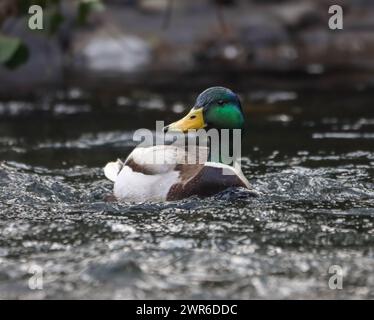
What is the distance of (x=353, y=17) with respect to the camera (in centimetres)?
1634

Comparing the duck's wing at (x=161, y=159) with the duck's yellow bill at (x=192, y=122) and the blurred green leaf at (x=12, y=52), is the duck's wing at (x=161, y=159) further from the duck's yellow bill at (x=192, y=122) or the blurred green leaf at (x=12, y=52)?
the blurred green leaf at (x=12, y=52)

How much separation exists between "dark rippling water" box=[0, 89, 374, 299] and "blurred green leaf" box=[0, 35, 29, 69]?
0.72 metres

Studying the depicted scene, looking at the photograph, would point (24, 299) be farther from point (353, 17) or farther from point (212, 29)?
point (353, 17)

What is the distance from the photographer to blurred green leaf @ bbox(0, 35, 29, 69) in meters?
7.60

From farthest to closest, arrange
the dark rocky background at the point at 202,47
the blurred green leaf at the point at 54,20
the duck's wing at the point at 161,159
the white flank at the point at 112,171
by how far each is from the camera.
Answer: the dark rocky background at the point at 202,47
the blurred green leaf at the point at 54,20
the white flank at the point at 112,171
the duck's wing at the point at 161,159

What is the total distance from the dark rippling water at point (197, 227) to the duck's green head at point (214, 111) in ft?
1.48

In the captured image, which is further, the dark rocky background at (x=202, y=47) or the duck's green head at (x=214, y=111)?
the dark rocky background at (x=202, y=47)

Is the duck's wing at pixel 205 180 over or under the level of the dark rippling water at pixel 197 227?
over

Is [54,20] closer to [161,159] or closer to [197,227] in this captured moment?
[161,159]

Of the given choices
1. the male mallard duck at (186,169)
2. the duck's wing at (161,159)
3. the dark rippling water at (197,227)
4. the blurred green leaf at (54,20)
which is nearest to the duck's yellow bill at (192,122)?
the male mallard duck at (186,169)

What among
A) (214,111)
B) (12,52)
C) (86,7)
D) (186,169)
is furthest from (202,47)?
(186,169)

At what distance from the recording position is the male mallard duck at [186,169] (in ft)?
17.6

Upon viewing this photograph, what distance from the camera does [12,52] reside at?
761 cm

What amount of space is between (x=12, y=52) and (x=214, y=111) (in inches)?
106
